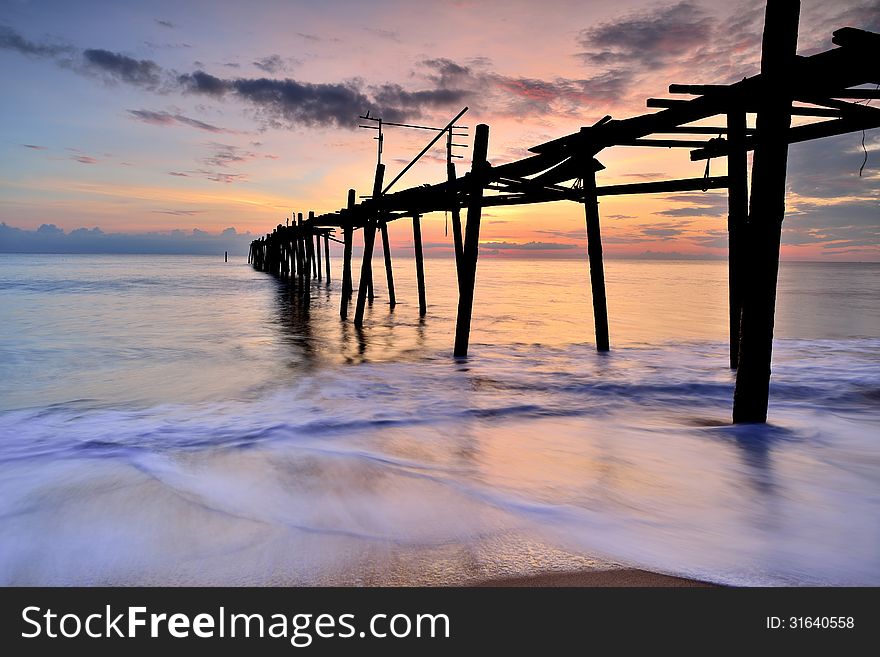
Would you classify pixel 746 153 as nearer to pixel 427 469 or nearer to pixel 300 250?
pixel 427 469

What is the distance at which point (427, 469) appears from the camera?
4.48m

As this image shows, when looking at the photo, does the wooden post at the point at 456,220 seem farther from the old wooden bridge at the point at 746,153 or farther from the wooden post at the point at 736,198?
the wooden post at the point at 736,198

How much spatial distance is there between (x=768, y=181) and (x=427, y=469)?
373cm

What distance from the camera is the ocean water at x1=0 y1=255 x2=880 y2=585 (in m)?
2.92

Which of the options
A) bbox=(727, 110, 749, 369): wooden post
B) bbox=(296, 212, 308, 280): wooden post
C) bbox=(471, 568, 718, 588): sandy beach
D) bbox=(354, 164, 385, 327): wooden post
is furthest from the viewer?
bbox=(296, 212, 308, 280): wooden post

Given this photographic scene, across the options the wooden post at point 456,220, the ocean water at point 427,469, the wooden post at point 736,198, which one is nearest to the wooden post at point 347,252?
the wooden post at point 456,220

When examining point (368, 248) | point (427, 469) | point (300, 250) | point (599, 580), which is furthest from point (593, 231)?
point (300, 250)

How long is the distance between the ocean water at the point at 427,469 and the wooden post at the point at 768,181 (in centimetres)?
97

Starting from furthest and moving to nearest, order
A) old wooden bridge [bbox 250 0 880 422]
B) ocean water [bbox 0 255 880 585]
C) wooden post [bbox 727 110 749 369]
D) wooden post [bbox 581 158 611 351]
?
1. wooden post [bbox 581 158 611 351]
2. wooden post [bbox 727 110 749 369]
3. old wooden bridge [bbox 250 0 880 422]
4. ocean water [bbox 0 255 880 585]

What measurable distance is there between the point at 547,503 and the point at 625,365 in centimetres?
658

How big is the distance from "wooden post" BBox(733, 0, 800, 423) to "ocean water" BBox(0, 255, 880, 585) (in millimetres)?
972

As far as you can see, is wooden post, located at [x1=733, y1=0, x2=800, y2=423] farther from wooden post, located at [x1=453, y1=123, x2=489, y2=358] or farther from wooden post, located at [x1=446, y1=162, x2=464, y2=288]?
wooden post, located at [x1=446, y1=162, x2=464, y2=288]

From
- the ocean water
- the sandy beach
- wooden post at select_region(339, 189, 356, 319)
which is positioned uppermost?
wooden post at select_region(339, 189, 356, 319)

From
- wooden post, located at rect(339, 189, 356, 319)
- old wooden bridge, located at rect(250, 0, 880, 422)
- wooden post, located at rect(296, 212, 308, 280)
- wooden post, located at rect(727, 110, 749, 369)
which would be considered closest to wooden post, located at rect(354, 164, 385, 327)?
wooden post, located at rect(339, 189, 356, 319)
